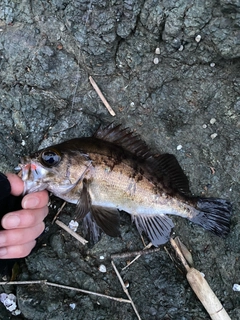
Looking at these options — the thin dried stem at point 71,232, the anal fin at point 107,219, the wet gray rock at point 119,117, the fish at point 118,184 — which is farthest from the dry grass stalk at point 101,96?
the thin dried stem at point 71,232

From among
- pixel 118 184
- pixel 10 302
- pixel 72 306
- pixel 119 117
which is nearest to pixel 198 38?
pixel 119 117

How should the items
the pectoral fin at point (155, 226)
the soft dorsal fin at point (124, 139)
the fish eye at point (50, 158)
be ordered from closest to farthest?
the fish eye at point (50, 158) → the soft dorsal fin at point (124, 139) → the pectoral fin at point (155, 226)

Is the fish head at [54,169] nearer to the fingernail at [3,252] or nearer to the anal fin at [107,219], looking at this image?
the anal fin at [107,219]

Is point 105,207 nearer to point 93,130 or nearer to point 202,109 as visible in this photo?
point 93,130

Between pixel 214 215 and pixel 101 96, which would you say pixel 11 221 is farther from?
pixel 214 215

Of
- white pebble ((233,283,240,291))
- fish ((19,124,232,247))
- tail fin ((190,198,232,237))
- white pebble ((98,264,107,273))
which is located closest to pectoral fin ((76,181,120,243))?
fish ((19,124,232,247))

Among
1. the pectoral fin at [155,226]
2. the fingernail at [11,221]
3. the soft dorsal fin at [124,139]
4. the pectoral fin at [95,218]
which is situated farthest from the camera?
the pectoral fin at [155,226]
